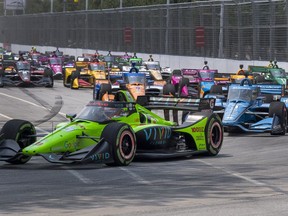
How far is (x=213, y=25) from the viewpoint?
61406mm


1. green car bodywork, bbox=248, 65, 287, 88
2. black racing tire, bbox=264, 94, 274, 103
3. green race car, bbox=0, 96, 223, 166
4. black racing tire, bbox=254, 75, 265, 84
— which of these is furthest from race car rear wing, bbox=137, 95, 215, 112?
green car bodywork, bbox=248, 65, 287, 88

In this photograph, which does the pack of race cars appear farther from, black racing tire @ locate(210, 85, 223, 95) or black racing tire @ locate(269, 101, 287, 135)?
black racing tire @ locate(210, 85, 223, 95)

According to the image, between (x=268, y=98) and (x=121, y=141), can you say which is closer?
(x=121, y=141)

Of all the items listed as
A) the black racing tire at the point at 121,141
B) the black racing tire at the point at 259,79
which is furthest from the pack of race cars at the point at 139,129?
the black racing tire at the point at 259,79

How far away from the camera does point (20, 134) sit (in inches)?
678

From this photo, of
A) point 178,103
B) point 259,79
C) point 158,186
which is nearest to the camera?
point 158,186

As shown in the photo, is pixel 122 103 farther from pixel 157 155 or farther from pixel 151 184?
pixel 151 184

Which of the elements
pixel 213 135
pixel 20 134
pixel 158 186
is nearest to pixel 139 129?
pixel 213 135

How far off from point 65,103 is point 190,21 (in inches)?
1220

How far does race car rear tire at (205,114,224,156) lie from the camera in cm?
1856

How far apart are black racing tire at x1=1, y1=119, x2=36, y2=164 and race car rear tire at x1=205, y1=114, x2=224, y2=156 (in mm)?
3443

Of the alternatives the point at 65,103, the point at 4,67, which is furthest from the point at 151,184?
the point at 4,67

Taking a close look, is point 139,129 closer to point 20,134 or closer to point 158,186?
point 20,134

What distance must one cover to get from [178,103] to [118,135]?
3784mm
